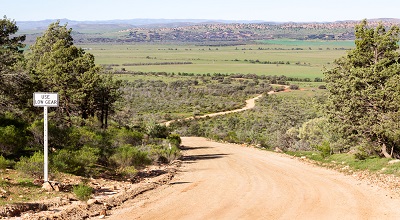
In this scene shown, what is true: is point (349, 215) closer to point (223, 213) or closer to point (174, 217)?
point (223, 213)

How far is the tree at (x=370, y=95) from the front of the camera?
2186 centimetres

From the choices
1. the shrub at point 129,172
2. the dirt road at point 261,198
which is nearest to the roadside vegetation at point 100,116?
the shrub at point 129,172

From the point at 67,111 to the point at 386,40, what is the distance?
17.5 metres

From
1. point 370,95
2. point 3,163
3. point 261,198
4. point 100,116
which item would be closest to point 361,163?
point 370,95

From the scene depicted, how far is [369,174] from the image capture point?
20.2 metres

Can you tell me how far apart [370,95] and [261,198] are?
1038cm

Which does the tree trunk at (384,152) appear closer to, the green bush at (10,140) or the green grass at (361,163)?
the green grass at (361,163)

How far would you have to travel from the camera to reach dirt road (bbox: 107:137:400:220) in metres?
12.7

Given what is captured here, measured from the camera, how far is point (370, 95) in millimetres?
22156

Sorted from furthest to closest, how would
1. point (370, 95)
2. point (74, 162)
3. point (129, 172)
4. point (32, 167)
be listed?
point (370, 95) < point (129, 172) < point (74, 162) < point (32, 167)

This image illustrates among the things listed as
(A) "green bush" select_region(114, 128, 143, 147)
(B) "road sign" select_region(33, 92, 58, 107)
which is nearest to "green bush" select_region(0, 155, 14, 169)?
(B) "road sign" select_region(33, 92, 58, 107)

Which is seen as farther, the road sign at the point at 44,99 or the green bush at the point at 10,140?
the green bush at the point at 10,140

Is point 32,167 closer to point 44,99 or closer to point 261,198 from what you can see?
point 44,99

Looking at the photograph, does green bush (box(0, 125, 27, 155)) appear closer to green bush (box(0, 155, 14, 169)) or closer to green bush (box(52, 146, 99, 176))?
green bush (box(0, 155, 14, 169))
